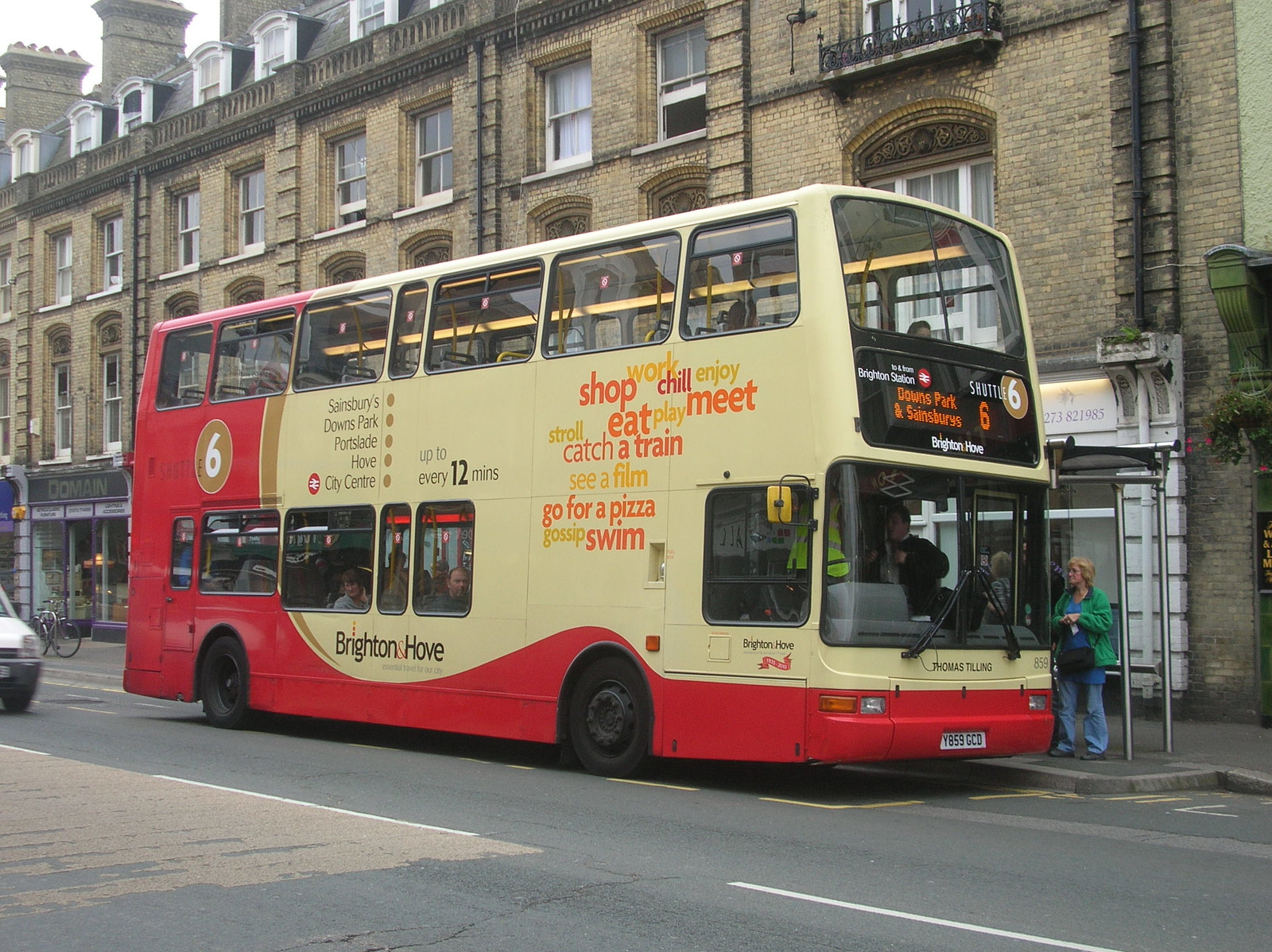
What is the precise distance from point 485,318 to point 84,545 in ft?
85.6

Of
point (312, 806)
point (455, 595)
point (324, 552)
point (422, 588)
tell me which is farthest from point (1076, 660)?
point (324, 552)

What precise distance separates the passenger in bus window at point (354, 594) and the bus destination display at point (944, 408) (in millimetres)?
5979

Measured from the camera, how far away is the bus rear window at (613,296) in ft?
36.8

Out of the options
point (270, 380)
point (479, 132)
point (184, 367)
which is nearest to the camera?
point (270, 380)

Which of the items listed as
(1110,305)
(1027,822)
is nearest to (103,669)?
(1110,305)

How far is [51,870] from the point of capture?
7.24 meters

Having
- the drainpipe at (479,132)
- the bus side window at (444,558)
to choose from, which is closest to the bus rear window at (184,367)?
the bus side window at (444,558)

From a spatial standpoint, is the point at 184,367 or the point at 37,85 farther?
the point at 37,85

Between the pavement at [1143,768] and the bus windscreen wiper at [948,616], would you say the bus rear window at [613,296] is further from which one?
the pavement at [1143,768]

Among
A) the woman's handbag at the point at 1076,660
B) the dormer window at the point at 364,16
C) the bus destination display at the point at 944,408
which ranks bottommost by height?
the woman's handbag at the point at 1076,660

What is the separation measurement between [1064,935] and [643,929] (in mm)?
1820

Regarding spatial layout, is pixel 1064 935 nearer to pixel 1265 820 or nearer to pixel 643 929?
pixel 643 929

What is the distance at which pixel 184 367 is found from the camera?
16.2 metres

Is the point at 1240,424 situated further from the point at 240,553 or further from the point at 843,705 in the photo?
the point at 240,553
